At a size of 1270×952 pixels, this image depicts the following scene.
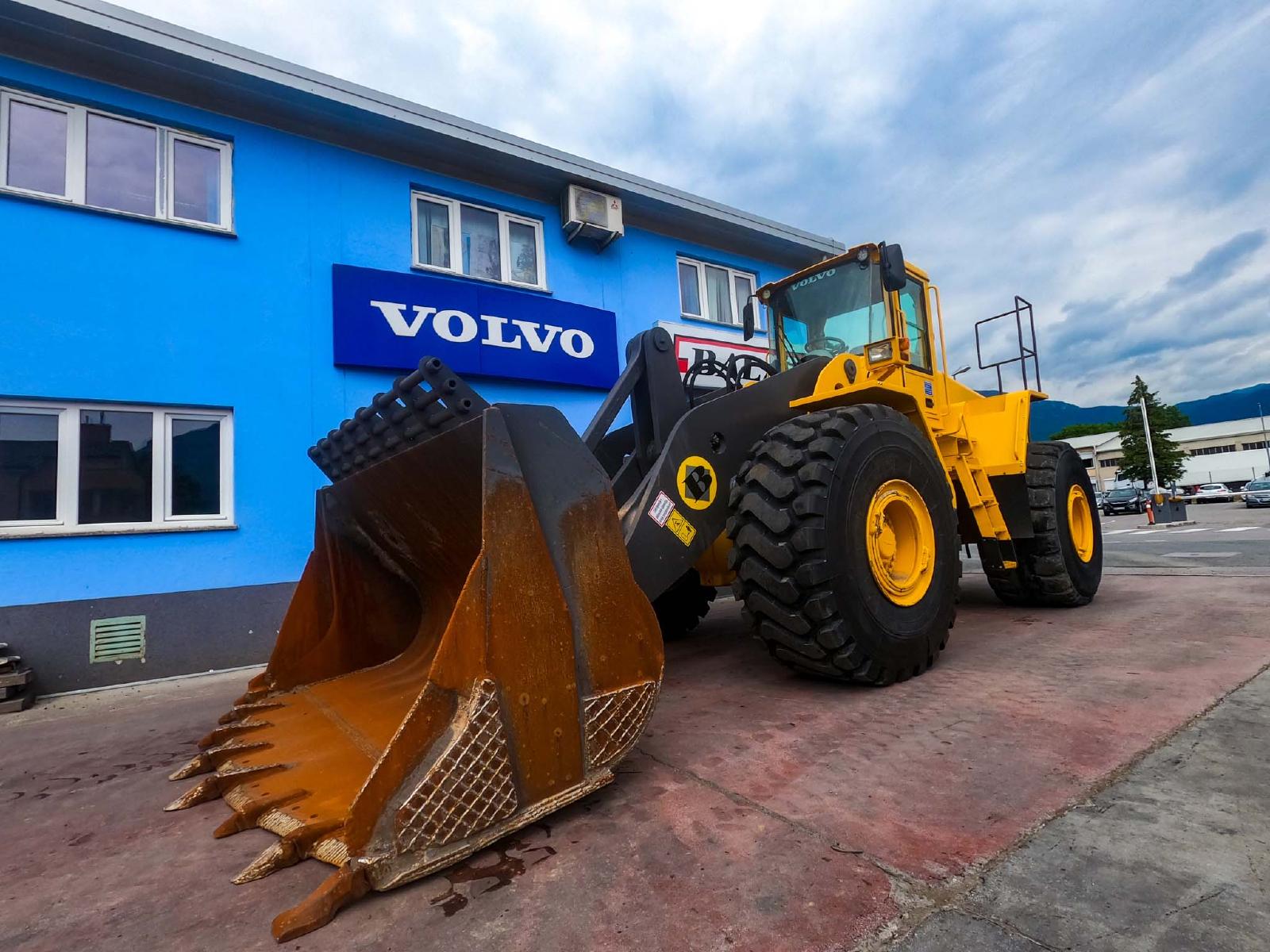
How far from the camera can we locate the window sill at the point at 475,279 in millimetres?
7344

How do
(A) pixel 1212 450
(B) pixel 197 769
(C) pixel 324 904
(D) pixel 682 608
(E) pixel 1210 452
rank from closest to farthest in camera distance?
1. (C) pixel 324 904
2. (B) pixel 197 769
3. (D) pixel 682 608
4. (E) pixel 1210 452
5. (A) pixel 1212 450

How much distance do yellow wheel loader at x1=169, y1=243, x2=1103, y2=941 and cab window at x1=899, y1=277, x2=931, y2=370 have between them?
19mm

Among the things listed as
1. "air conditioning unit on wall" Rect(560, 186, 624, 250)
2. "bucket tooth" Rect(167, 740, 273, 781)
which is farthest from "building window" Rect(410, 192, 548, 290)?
"bucket tooth" Rect(167, 740, 273, 781)

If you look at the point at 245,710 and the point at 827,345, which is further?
the point at 827,345

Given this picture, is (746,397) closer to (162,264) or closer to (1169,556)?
(162,264)

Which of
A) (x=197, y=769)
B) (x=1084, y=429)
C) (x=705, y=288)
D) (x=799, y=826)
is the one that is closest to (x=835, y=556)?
(x=799, y=826)

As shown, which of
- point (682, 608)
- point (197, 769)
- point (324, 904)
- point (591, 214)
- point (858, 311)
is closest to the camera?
point (324, 904)

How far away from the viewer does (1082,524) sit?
232 inches

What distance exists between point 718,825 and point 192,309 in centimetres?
647

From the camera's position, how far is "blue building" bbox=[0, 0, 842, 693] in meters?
5.29

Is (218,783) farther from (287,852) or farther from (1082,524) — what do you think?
(1082,524)

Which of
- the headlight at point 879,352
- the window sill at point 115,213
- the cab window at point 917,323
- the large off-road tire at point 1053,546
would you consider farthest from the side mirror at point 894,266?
the window sill at point 115,213

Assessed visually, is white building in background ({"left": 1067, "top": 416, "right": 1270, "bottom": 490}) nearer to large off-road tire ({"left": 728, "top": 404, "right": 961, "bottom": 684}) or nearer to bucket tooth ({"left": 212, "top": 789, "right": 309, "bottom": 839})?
large off-road tire ({"left": 728, "top": 404, "right": 961, "bottom": 684})

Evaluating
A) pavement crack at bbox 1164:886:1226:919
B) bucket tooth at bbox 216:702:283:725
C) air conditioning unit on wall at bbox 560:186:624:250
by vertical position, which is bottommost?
pavement crack at bbox 1164:886:1226:919
